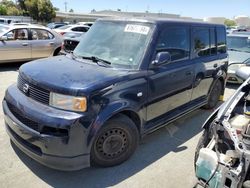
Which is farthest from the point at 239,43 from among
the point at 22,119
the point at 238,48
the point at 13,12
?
the point at 13,12

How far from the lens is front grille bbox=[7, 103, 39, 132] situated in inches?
121

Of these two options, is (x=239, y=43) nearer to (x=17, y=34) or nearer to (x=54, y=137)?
(x=17, y=34)

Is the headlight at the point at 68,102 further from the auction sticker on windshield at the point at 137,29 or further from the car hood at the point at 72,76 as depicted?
the auction sticker on windshield at the point at 137,29

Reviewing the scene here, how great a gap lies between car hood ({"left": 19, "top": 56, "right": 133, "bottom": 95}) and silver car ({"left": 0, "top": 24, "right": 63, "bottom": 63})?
609 cm

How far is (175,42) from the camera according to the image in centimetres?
427

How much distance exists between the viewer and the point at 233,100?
300 cm

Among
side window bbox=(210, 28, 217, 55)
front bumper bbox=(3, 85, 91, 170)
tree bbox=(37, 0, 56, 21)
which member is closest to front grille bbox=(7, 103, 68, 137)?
front bumper bbox=(3, 85, 91, 170)

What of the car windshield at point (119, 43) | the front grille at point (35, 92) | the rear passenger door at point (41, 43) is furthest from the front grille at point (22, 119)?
the rear passenger door at point (41, 43)

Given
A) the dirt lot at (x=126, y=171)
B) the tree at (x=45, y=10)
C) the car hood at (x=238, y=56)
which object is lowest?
the dirt lot at (x=126, y=171)

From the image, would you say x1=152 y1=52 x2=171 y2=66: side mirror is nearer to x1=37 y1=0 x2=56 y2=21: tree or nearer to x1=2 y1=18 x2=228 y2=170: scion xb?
x1=2 y1=18 x2=228 y2=170: scion xb

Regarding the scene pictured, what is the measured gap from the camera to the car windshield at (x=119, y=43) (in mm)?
3711

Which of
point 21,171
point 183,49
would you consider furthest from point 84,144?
point 183,49

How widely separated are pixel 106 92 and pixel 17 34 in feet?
24.6

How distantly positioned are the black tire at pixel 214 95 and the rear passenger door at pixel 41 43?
6579 millimetres
